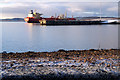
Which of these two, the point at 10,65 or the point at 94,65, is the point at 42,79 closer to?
the point at 10,65

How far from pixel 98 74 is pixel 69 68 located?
83 centimetres

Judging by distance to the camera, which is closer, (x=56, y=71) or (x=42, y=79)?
(x=42, y=79)

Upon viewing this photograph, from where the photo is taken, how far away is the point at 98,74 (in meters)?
4.05

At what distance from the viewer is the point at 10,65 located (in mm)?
4801

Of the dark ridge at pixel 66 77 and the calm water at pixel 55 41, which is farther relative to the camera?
the calm water at pixel 55 41

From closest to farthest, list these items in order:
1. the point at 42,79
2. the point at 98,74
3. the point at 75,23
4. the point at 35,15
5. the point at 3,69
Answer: the point at 42,79 < the point at 98,74 < the point at 3,69 < the point at 75,23 < the point at 35,15

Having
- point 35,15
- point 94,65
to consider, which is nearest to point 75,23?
point 35,15

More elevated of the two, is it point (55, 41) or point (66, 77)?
point (55, 41)

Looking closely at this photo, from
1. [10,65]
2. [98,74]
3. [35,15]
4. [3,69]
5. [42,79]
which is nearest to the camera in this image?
[42,79]

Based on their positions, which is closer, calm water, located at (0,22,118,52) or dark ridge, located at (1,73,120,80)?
dark ridge, located at (1,73,120,80)

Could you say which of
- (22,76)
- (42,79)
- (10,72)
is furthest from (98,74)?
(10,72)

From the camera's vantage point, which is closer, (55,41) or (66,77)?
(66,77)

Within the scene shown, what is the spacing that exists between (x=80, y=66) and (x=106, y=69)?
73 cm

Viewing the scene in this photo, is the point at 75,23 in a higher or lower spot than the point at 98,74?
higher
